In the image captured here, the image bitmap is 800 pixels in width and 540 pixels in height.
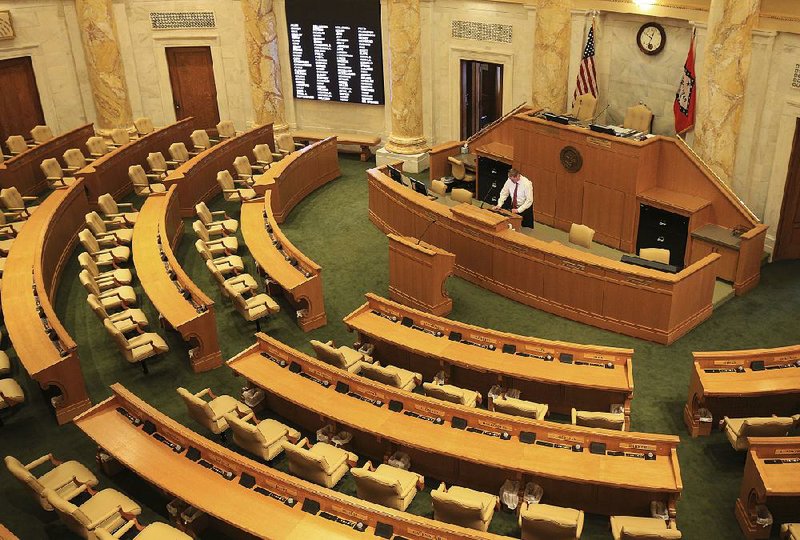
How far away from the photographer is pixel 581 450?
6461mm

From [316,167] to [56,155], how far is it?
487 centimetres

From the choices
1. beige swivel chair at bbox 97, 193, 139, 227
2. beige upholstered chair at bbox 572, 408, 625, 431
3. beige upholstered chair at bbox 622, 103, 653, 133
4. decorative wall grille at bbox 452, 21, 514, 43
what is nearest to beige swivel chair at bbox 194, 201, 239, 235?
beige swivel chair at bbox 97, 193, 139, 227

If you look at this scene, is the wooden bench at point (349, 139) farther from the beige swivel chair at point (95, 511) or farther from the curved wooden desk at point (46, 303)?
the beige swivel chair at point (95, 511)

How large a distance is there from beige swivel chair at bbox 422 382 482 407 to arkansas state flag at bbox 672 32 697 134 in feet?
20.3

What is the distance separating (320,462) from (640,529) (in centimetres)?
261

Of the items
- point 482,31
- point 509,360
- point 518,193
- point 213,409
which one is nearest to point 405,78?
point 482,31

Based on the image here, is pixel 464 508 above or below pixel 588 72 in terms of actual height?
below

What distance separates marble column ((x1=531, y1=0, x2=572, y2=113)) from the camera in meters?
12.5

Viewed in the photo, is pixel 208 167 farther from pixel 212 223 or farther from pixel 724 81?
pixel 724 81

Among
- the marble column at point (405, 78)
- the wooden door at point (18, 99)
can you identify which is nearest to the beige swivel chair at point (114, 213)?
the wooden door at point (18, 99)

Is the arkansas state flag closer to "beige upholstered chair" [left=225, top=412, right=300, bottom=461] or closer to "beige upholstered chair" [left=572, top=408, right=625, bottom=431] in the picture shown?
"beige upholstered chair" [left=572, top=408, right=625, bottom=431]

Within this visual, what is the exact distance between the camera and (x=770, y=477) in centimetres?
608

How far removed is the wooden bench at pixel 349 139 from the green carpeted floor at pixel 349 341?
3.39 meters

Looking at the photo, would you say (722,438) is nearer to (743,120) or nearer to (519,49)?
(743,120)
